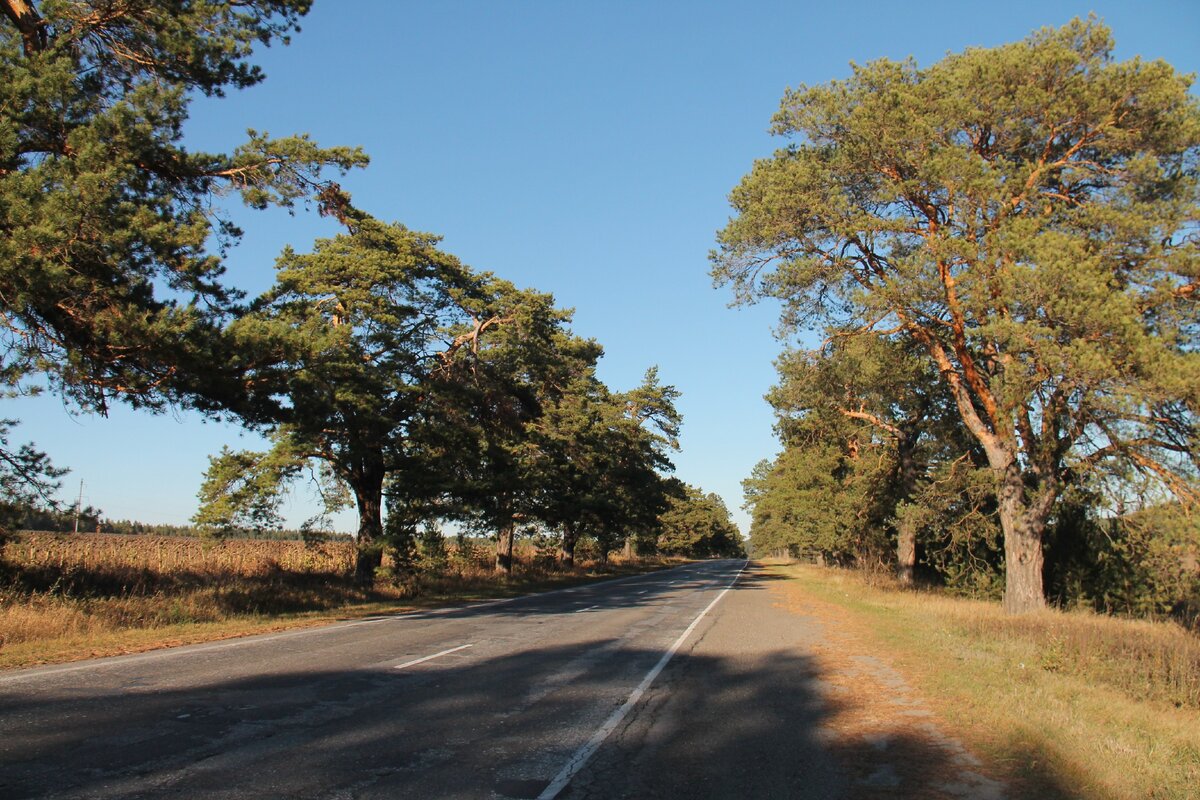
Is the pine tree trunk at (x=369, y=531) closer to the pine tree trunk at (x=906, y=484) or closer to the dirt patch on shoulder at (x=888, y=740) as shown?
the dirt patch on shoulder at (x=888, y=740)

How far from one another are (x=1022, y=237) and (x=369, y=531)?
2128cm

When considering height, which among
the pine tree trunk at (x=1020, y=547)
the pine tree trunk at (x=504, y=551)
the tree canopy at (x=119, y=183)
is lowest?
the pine tree trunk at (x=504, y=551)

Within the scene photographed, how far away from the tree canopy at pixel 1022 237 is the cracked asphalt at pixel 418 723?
356 inches

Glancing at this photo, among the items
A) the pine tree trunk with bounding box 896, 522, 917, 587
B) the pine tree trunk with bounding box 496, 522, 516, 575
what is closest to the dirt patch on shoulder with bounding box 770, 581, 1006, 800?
the pine tree trunk with bounding box 896, 522, 917, 587

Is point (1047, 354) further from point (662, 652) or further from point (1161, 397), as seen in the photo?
point (662, 652)

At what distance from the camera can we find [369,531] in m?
26.5

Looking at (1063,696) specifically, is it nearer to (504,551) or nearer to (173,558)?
(173,558)

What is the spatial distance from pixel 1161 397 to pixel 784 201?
960cm

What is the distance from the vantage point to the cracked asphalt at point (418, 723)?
5684 millimetres

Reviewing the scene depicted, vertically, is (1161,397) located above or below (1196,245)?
below

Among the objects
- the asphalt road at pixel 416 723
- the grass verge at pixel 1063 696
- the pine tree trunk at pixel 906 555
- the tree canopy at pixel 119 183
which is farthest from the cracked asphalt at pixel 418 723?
the pine tree trunk at pixel 906 555

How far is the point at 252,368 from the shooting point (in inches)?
603

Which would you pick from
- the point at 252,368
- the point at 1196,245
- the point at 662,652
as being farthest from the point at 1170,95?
the point at 252,368

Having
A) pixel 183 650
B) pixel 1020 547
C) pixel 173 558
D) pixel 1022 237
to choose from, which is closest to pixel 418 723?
pixel 183 650
